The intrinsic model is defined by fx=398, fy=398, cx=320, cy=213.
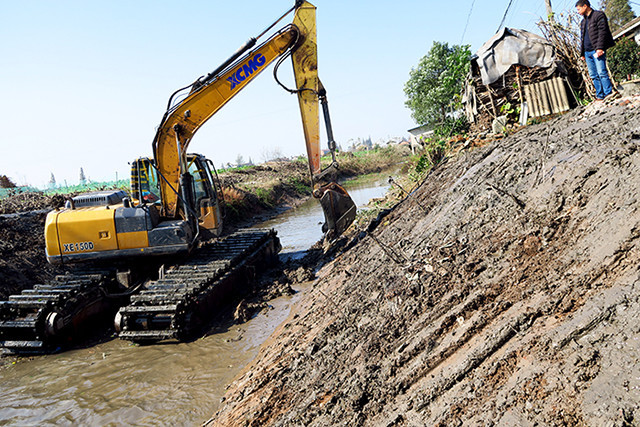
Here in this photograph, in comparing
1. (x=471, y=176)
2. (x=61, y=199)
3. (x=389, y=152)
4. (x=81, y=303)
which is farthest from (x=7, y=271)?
(x=389, y=152)

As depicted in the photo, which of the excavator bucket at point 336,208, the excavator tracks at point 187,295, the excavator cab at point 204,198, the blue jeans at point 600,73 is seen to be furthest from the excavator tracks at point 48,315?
the blue jeans at point 600,73

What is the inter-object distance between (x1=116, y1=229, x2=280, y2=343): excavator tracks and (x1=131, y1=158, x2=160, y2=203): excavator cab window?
4.90 ft

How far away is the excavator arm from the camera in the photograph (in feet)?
24.1

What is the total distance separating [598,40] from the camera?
20.0ft

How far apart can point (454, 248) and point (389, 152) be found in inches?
1590

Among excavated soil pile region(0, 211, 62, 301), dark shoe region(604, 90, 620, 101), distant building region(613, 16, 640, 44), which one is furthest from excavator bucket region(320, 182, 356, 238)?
distant building region(613, 16, 640, 44)

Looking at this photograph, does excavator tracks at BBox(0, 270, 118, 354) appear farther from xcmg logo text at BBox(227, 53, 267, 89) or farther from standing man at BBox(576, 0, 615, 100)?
standing man at BBox(576, 0, 615, 100)

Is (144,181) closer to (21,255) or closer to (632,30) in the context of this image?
(21,255)

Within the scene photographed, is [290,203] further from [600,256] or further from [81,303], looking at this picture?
[600,256]

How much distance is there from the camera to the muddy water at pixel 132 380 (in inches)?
172

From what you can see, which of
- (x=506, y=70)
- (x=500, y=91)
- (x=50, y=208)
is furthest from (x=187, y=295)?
(x=50, y=208)

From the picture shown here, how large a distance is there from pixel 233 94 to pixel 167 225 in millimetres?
2725

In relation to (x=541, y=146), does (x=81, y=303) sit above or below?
below

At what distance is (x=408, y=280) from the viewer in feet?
13.9
